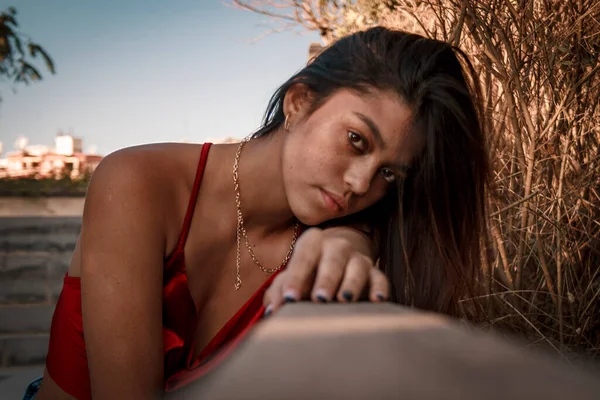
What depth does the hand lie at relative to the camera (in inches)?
31.6

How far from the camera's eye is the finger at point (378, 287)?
33.0 inches

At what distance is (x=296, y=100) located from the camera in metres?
1.86

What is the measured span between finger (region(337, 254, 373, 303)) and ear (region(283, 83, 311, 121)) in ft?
3.11

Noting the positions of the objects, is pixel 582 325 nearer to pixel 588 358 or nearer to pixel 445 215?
pixel 588 358

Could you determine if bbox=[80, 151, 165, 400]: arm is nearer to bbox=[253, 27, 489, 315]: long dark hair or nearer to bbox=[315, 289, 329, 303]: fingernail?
bbox=[253, 27, 489, 315]: long dark hair

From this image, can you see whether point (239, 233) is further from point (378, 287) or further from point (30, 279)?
point (30, 279)

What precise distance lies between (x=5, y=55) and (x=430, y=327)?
27.0 feet

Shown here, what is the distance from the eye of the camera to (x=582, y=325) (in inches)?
99.2

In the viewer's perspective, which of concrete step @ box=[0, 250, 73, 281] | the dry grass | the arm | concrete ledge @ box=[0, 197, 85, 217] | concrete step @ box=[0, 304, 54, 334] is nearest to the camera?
the arm

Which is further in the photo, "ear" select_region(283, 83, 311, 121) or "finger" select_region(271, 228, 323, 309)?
"ear" select_region(283, 83, 311, 121)

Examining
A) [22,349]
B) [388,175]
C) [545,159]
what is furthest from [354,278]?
[22,349]

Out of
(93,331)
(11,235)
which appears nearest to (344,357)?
(93,331)

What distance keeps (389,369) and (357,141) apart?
4.34 feet

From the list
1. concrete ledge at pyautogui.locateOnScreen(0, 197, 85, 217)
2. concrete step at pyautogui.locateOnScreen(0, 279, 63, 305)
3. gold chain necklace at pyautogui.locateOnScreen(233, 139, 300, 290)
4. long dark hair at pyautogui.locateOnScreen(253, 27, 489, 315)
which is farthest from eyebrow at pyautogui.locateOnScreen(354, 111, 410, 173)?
concrete ledge at pyautogui.locateOnScreen(0, 197, 85, 217)
